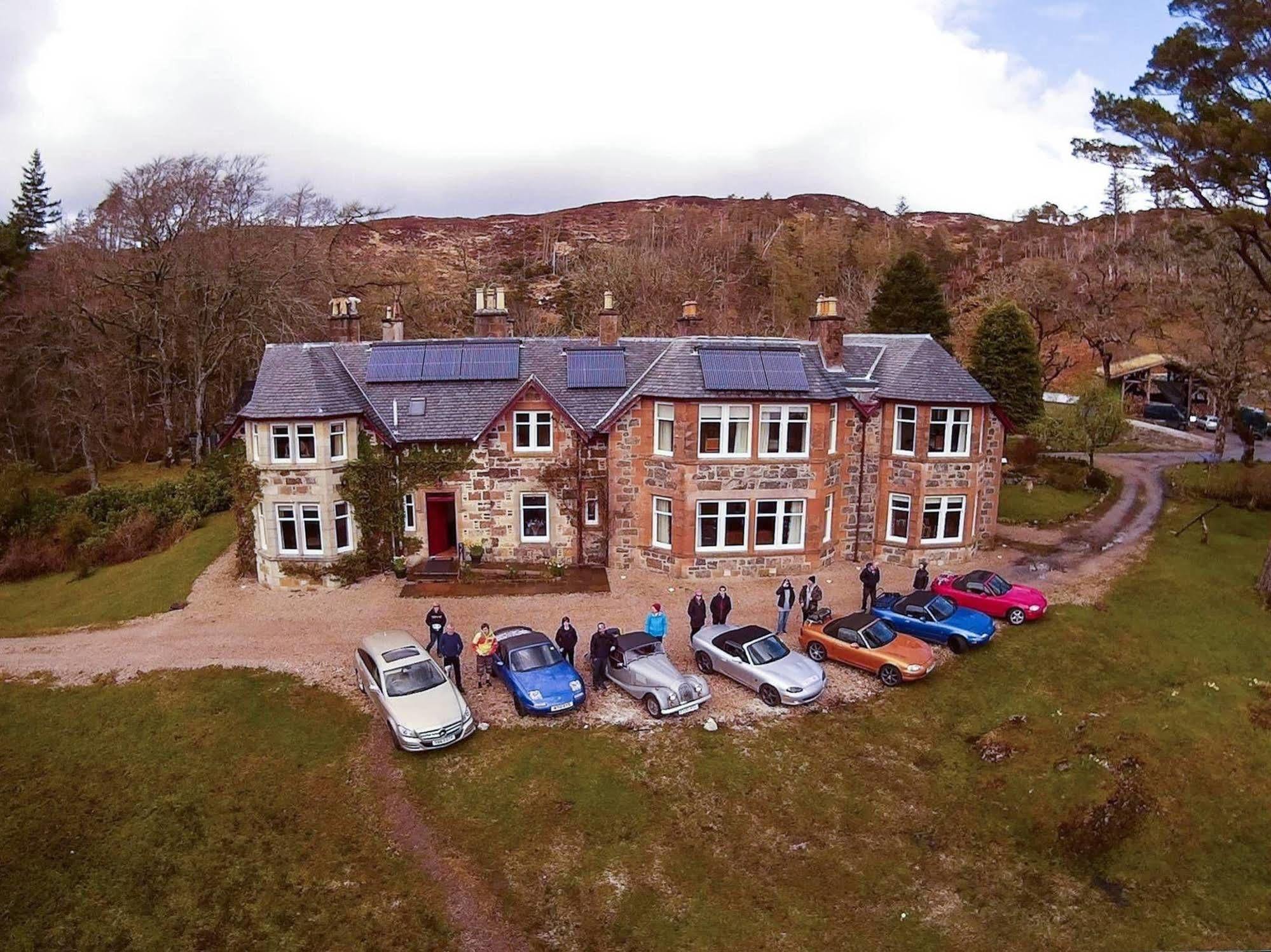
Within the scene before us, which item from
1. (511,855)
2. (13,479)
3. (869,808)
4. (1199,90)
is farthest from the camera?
(13,479)

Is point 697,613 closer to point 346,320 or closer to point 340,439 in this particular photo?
point 340,439

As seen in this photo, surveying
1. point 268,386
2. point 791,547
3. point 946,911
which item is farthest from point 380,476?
point 946,911

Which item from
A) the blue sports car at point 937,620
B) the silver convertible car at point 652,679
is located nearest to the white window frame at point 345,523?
the silver convertible car at point 652,679

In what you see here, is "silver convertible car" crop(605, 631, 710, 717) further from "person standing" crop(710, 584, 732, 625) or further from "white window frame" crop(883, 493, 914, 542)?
"white window frame" crop(883, 493, 914, 542)

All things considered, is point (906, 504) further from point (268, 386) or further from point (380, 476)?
point (268, 386)

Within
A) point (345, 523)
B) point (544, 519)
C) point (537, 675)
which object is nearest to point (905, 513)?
point (544, 519)

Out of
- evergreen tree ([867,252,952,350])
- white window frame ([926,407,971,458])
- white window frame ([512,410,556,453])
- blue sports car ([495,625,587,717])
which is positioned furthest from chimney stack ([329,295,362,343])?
evergreen tree ([867,252,952,350])
